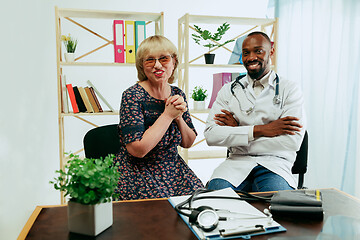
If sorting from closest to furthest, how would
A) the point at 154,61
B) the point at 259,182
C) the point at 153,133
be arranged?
the point at 153,133, the point at 154,61, the point at 259,182

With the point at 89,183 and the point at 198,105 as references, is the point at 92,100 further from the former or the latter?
the point at 89,183

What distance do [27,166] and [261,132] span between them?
129 cm

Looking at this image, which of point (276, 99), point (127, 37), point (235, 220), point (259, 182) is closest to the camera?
point (235, 220)

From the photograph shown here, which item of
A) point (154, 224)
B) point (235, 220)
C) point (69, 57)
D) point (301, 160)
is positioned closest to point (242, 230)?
point (235, 220)

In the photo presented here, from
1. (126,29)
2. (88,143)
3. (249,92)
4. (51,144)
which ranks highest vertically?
(126,29)

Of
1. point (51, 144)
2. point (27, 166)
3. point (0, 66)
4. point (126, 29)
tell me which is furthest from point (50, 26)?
point (0, 66)

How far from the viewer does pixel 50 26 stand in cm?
271

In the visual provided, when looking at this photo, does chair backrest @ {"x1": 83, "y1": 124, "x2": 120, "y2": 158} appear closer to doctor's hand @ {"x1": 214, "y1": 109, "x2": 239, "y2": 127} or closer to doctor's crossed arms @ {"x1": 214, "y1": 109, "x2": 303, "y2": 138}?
doctor's hand @ {"x1": 214, "y1": 109, "x2": 239, "y2": 127}

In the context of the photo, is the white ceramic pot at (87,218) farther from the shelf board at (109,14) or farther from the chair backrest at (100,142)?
the shelf board at (109,14)

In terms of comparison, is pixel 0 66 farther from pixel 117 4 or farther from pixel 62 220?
pixel 117 4

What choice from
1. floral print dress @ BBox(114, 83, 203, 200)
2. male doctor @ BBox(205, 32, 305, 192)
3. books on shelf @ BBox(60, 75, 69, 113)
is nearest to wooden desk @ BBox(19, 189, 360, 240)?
floral print dress @ BBox(114, 83, 203, 200)

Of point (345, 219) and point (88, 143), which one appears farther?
point (88, 143)

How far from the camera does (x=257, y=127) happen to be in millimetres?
1770

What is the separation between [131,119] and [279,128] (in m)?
0.78
